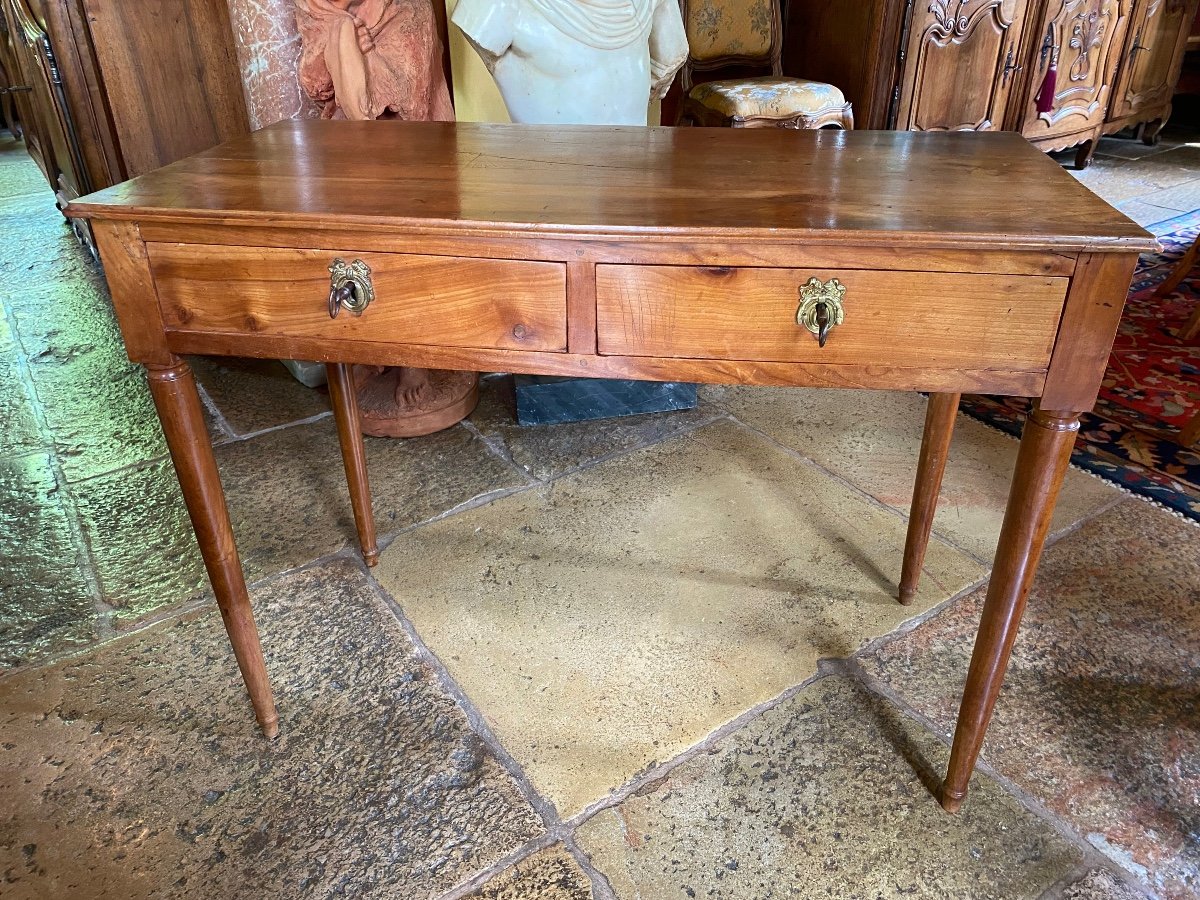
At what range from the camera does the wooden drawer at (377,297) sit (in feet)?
3.39

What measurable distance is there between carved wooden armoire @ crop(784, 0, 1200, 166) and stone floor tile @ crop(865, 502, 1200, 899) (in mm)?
2704

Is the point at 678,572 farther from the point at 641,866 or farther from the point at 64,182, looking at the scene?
the point at 64,182

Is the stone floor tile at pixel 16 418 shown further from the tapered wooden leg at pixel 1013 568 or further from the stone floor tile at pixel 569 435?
the tapered wooden leg at pixel 1013 568

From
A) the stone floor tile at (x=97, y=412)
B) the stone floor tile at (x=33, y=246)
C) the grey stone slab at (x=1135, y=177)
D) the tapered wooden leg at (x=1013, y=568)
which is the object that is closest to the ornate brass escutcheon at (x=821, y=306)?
the tapered wooden leg at (x=1013, y=568)

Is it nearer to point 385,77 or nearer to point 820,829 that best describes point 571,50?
point 385,77

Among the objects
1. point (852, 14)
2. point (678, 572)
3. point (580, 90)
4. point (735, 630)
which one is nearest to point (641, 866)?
point (735, 630)

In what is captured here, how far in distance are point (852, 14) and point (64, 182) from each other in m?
3.73

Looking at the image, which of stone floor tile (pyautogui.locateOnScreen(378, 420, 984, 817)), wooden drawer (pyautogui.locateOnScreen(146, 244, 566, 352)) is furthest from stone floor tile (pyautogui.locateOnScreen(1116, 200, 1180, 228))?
wooden drawer (pyautogui.locateOnScreen(146, 244, 566, 352))

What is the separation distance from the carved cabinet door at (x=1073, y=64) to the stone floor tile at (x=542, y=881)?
4492 millimetres

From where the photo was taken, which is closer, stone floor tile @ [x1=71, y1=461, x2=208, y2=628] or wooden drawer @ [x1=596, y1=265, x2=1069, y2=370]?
wooden drawer @ [x1=596, y1=265, x2=1069, y2=370]

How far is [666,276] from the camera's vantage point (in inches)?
39.1

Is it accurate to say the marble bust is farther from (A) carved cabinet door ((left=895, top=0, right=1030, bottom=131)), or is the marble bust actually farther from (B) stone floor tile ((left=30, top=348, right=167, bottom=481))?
(A) carved cabinet door ((left=895, top=0, right=1030, bottom=131))

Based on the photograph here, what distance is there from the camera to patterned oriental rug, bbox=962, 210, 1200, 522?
7.02ft

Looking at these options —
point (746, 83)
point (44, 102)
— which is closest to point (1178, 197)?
point (746, 83)
